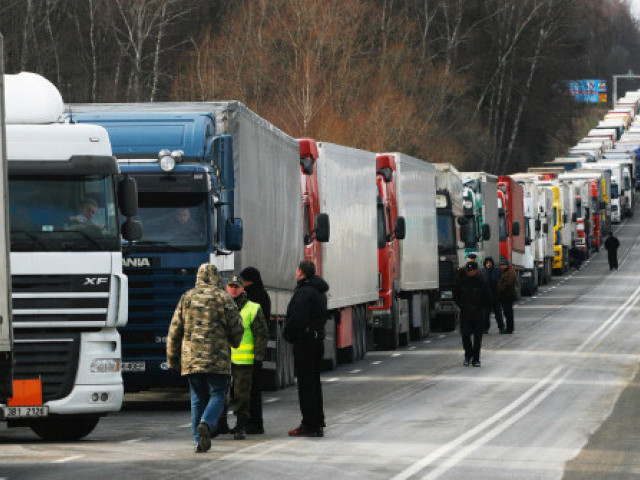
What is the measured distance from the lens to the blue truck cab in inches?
814

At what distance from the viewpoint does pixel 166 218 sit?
2081 cm

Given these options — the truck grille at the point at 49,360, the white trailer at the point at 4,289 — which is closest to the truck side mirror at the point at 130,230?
the truck grille at the point at 49,360

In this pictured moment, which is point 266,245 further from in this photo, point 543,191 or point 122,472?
point 543,191

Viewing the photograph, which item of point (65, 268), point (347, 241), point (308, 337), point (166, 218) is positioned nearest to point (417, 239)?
point (347, 241)

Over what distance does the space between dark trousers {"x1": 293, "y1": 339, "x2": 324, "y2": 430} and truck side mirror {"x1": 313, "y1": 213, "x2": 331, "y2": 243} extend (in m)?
8.02

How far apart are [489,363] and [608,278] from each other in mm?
41803

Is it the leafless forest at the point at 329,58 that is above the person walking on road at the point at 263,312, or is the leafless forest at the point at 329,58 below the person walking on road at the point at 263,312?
above

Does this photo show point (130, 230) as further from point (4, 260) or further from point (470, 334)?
point (470, 334)

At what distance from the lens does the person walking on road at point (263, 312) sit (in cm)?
1831

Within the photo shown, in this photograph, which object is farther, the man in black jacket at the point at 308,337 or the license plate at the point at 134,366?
the license plate at the point at 134,366

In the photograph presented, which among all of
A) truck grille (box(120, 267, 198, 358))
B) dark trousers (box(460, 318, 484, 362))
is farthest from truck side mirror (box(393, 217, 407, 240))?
truck grille (box(120, 267, 198, 358))

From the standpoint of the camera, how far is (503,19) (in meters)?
96.9

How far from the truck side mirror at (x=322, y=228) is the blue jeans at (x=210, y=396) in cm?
954

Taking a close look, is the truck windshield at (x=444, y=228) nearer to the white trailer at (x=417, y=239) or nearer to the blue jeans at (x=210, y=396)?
the white trailer at (x=417, y=239)
